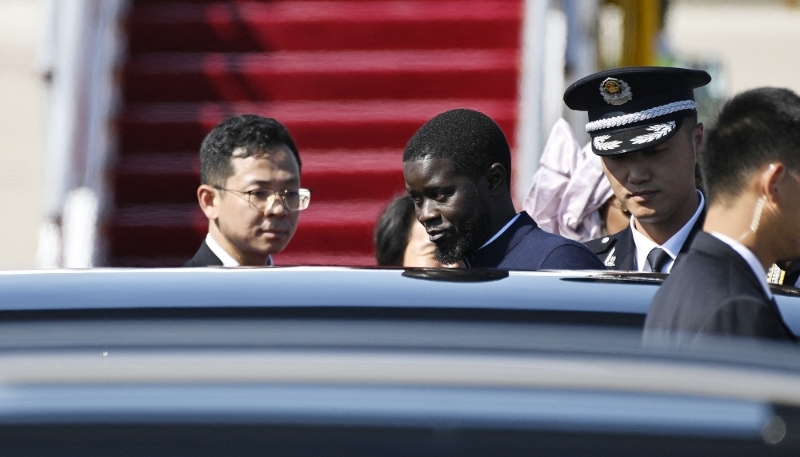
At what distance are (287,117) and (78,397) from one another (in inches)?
204

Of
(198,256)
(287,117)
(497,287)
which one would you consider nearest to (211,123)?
(287,117)

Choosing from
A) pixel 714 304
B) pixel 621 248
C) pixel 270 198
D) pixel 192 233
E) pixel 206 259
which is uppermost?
pixel 714 304

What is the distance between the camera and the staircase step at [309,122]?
6531 mm

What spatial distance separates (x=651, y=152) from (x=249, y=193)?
1.41 meters

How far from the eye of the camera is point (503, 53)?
679cm

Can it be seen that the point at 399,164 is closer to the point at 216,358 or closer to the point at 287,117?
the point at 287,117

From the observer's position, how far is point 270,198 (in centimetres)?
412

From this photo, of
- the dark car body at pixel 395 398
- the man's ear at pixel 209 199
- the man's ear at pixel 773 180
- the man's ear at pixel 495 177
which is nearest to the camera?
the dark car body at pixel 395 398

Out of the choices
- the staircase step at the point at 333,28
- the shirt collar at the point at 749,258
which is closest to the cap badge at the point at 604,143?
the shirt collar at the point at 749,258

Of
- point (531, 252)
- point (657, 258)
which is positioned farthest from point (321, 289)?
point (657, 258)

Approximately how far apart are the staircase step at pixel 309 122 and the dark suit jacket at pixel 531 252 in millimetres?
3252

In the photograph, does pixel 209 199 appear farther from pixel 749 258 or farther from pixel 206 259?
pixel 749 258

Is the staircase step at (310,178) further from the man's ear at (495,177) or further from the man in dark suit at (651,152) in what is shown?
the man's ear at (495,177)

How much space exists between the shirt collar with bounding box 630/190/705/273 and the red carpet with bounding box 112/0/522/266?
106 inches
